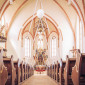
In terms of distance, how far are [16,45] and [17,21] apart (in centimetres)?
283

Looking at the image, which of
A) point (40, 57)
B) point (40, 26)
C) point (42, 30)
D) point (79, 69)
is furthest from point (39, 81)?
point (40, 57)

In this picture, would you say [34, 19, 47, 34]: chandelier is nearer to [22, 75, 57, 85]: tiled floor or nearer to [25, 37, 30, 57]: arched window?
[25, 37, 30, 57]: arched window

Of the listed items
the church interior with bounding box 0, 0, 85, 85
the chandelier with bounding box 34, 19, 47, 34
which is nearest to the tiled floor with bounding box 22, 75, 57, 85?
the church interior with bounding box 0, 0, 85, 85

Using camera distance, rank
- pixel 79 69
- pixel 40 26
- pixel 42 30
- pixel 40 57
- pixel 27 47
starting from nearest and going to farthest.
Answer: pixel 79 69, pixel 40 26, pixel 42 30, pixel 40 57, pixel 27 47

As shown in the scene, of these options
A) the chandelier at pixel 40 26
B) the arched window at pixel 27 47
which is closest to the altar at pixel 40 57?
the arched window at pixel 27 47

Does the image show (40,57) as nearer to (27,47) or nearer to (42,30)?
(27,47)

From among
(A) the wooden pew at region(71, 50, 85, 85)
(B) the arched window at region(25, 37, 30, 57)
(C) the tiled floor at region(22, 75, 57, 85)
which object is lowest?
(C) the tiled floor at region(22, 75, 57, 85)

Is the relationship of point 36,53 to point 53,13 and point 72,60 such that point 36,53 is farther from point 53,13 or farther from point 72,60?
point 72,60

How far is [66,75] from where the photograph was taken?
4.08 metres

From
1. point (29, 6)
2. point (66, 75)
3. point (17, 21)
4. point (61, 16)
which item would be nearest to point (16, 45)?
point (17, 21)

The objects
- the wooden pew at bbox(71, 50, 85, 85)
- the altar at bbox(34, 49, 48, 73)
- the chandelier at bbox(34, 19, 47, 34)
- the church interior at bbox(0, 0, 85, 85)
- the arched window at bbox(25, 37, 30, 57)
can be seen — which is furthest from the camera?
the arched window at bbox(25, 37, 30, 57)

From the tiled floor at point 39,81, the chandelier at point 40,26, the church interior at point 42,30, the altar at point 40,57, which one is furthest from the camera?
the altar at point 40,57

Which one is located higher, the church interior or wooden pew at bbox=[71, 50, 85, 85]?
the church interior

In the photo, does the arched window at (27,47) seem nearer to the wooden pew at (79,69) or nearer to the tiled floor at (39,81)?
the tiled floor at (39,81)
